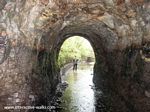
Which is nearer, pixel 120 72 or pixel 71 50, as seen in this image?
pixel 120 72

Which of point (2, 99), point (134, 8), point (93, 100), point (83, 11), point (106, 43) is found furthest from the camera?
point (106, 43)

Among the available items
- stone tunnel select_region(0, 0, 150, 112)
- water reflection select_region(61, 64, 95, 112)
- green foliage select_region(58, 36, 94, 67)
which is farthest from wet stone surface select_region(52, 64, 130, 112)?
green foliage select_region(58, 36, 94, 67)

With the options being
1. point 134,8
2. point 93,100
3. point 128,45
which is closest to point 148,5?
point 134,8

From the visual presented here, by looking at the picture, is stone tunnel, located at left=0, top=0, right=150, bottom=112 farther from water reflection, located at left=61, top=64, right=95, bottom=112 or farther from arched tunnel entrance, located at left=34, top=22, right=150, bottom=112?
water reflection, located at left=61, top=64, right=95, bottom=112

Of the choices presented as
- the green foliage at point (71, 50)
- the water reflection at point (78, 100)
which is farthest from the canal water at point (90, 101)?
the green foliage at point (71, 50)

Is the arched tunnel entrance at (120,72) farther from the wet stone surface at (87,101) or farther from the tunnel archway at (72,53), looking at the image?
the tunnel archway at (72,53)

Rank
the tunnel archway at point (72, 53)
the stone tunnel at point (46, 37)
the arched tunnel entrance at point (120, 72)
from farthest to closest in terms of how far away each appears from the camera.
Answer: the tunnel archway at point (72, 53) → the arched tunnel entrance at point (120, 72) → the stone tunnel at point (46, 37)

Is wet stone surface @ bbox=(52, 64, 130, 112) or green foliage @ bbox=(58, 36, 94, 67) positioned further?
green foliage @ bbox=(58, 36, 94, 67)

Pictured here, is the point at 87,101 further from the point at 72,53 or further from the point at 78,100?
the point at 72,53

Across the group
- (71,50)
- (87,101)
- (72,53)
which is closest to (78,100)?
(87,101)

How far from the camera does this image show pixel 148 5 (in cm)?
895

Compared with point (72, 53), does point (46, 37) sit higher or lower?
higher

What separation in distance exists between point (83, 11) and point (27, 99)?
4.30 meters

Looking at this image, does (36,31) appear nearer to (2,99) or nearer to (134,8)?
(2,99)
